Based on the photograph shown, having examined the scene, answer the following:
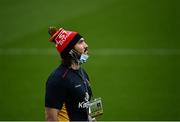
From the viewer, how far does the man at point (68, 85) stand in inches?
290

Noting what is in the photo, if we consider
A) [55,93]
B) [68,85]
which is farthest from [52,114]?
[68,85]

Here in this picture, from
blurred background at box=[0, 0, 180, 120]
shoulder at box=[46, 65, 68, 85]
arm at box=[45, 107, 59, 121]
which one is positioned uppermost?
blurred background at box=[0, 0, 180, 120]

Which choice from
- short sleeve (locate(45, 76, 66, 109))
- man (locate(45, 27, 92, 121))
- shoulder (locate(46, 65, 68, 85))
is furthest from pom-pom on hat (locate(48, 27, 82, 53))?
short sleeve (locate(45, 76, 66, 109))

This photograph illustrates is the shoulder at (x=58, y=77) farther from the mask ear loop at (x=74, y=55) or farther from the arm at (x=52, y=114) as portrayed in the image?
the arm at (x=52, y=114)

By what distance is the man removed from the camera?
7.38 m

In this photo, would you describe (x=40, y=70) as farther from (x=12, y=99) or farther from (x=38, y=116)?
(x=38, y=116)

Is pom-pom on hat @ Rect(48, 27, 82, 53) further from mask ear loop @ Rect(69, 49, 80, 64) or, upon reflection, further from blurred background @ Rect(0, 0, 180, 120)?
blurred background @ Rect(0, 0, 180, 120)

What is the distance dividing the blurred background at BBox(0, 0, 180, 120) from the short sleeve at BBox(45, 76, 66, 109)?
5.11 meters

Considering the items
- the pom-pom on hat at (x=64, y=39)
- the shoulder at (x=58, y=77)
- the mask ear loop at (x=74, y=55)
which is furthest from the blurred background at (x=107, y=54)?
the shoulder at (x=58, y=77)

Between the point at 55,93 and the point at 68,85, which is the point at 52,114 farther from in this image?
the point at 68,85

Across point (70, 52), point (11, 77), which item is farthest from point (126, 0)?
point (70, 52)

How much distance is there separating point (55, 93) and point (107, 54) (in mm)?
8311

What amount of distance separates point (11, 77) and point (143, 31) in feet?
11.4

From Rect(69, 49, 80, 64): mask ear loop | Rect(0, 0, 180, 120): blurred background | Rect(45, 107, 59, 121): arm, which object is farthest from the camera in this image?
Rect(0, 0, 180, 120): blurred background
